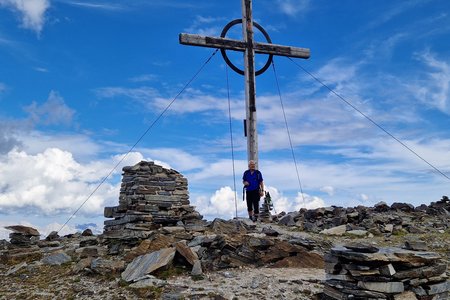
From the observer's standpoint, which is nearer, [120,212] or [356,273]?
[356,273]

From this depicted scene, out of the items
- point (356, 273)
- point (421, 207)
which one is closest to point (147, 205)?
point (356, 273)

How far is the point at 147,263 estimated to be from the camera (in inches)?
409

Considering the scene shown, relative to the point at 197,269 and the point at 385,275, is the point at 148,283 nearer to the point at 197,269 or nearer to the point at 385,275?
the point at 197,269

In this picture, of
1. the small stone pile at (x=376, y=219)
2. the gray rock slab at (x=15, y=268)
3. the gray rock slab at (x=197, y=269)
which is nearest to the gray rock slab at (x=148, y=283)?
the gray rock slab at (x=197, y=269)

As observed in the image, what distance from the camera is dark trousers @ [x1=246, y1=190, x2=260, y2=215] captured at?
16078 mm

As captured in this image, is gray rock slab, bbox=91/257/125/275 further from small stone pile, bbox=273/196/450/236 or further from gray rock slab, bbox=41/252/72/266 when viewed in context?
small stone pile, bbox=273/196/450/236

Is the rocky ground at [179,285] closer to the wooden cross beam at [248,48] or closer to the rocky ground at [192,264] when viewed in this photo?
the rocky ground at [192,264]

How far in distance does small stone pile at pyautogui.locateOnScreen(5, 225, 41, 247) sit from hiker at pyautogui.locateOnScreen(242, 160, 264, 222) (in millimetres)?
8917

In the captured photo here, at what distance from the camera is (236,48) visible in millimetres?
18344

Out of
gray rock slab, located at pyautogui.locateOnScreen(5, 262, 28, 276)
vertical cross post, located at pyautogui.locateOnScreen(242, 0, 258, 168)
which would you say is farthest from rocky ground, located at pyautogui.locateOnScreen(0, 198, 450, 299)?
vertical cross post, located at pyautogui.locateOnScreen(242, 0, 258, 168)

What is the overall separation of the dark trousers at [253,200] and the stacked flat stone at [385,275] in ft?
24.2

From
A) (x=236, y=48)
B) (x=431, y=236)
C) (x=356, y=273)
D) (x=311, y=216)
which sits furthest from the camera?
(x=311, y=216)

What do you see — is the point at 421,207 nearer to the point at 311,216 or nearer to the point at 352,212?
the point at 352,212

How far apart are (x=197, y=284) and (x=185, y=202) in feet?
19.0
